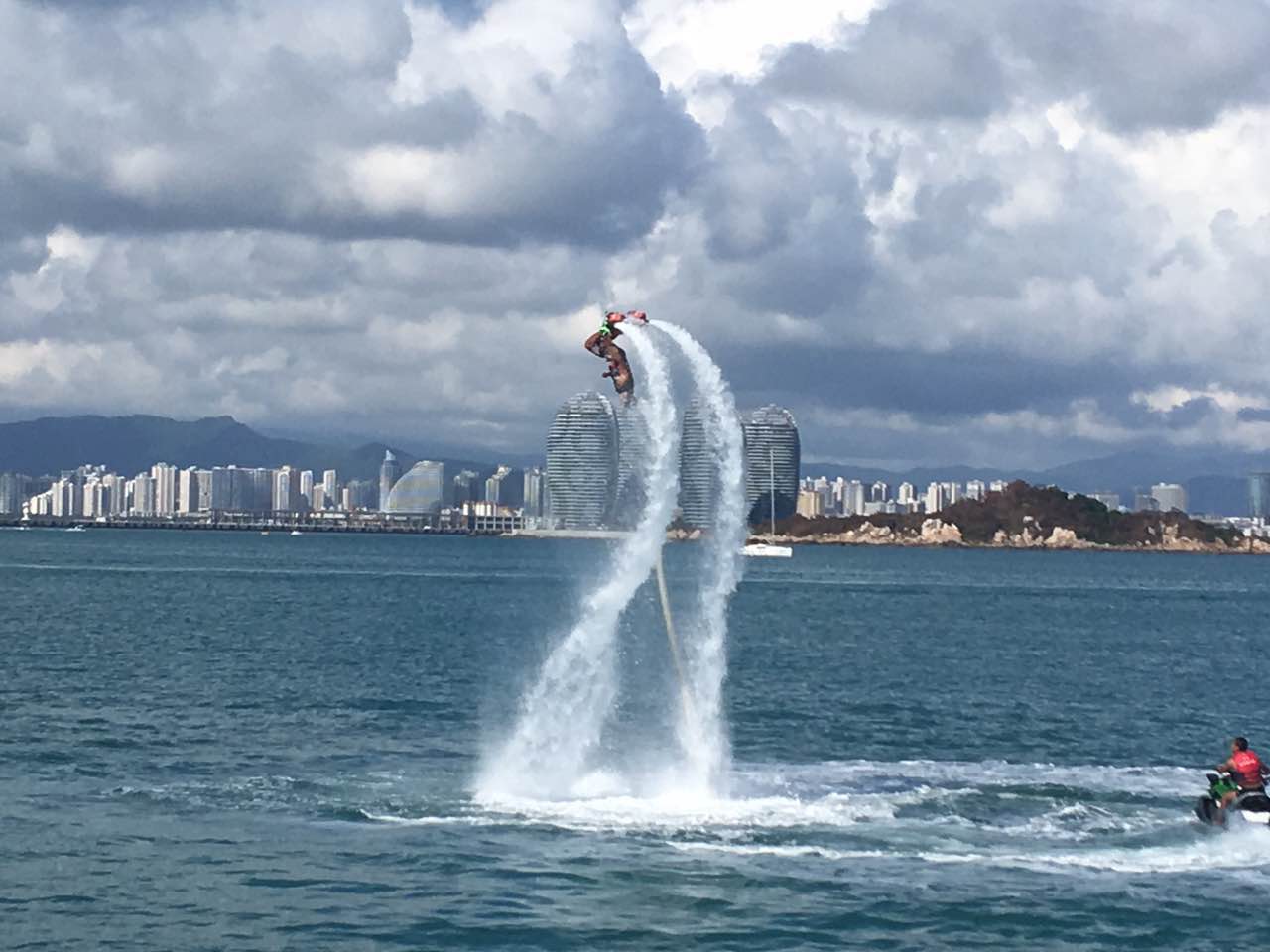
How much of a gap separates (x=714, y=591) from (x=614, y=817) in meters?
6.65

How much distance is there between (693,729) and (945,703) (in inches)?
1235

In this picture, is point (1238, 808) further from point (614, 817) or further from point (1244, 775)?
point (614, 817)

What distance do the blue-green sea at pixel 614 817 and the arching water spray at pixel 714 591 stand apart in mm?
1702

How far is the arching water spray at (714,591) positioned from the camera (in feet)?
150

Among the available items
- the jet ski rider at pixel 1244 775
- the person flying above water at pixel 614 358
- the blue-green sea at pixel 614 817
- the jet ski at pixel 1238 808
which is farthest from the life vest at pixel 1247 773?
the person flying above water at pixel 614 358

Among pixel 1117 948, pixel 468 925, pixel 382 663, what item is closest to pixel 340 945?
pixel 468 925

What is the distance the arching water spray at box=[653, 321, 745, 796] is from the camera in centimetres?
4566

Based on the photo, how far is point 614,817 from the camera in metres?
44.8

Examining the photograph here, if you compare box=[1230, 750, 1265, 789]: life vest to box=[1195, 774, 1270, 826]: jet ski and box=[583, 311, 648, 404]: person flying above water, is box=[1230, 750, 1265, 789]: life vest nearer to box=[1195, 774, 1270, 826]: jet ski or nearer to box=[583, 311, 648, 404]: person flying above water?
box=[1195, 774, 1270, 826]: jet ski

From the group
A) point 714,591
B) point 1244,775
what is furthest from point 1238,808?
point 714,591

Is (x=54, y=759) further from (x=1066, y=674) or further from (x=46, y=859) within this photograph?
(x=1066, y=674)

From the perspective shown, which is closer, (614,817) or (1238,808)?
(1238,808)

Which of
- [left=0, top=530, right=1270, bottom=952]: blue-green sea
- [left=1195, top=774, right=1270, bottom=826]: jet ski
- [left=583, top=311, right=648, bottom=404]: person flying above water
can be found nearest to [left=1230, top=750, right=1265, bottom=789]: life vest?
[left=1195, top=774, right=1270, bottom=826]: jet ski

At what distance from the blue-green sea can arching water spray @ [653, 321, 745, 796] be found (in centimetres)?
170
